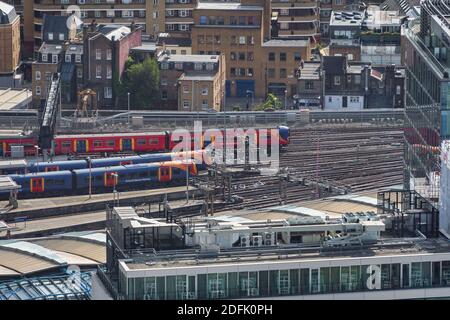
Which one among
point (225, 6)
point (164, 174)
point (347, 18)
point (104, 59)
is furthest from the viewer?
point (347, 18)

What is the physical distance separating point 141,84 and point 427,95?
1736 inches

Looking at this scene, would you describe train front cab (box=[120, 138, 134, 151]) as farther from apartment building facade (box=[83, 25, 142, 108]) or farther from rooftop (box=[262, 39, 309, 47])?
rooftop (box=[262, 39, 309, 47])

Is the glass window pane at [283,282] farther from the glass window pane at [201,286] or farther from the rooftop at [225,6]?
the rooftop at [225,6]

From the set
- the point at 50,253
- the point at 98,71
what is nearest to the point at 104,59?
the point at 98,71

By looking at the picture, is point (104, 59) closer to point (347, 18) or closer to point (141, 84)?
point (141, 84)

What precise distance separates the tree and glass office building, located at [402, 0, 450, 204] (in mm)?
39488

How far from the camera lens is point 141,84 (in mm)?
76375

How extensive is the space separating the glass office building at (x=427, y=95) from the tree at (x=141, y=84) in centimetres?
3949

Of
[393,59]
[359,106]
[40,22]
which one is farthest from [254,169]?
[40,22]

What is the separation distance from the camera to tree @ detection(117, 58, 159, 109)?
249ft

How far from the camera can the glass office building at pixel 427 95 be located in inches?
1254

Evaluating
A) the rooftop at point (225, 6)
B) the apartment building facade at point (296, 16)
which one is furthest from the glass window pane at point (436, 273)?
the apartment building facade at point (296, 16)

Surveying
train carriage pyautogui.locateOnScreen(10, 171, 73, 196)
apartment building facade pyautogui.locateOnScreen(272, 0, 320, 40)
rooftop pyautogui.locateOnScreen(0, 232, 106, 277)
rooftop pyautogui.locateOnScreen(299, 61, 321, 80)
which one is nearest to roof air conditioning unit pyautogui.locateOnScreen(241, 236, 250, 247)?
rooftop pyautogui.locateOnScreen(0, 232, 106, 277)
